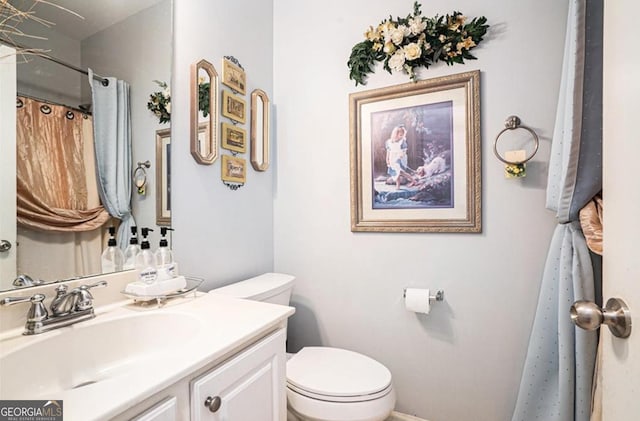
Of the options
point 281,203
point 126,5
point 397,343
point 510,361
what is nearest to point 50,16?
point 126,5

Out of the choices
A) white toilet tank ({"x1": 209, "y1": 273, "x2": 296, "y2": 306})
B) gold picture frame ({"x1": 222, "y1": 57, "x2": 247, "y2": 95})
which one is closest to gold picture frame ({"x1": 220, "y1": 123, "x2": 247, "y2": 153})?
gold picture frame ({"x1": 222, "y1": 57, "x2": 247, "y2": 95})

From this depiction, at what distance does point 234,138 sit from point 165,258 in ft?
2.29

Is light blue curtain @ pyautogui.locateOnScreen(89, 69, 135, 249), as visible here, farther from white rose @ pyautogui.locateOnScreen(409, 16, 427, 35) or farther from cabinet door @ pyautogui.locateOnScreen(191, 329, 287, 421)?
white rose @ pyautogui.locateOnScreen(409, 16, 427, 35)

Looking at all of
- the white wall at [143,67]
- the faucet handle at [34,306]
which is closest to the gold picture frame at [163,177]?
the white wall at [143,67]

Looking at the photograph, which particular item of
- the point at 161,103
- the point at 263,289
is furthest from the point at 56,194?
the point at 263,289

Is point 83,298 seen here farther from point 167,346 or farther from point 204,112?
point 204,112

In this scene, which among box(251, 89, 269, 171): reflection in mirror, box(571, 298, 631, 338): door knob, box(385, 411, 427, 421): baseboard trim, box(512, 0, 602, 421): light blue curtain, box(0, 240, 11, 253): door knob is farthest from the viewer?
box(251, 89, 269, 171): reflection in mirror

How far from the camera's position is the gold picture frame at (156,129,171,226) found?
1.25m

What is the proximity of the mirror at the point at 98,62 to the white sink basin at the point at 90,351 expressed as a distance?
23 cm

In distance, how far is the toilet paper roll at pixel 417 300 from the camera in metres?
1.46

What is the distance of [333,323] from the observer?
1787 mm

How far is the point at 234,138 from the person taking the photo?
5.21ft

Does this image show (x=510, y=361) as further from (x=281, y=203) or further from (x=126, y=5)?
(x=126, y=5)

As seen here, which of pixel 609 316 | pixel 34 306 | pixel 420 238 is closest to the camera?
pixel 609 316
